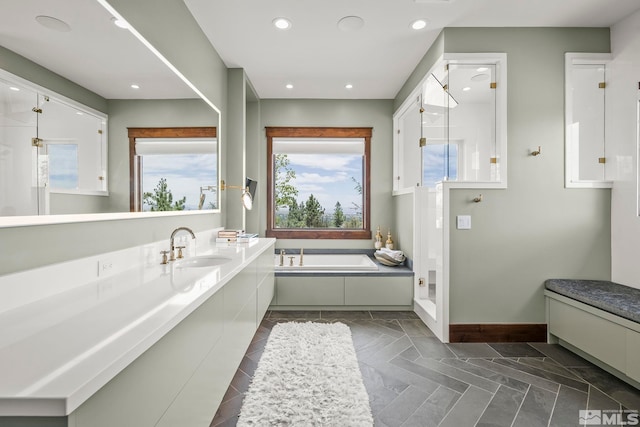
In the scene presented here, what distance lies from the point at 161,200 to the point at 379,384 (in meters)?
1.91

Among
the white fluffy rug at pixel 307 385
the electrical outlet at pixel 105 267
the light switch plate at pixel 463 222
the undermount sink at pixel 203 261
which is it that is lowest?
the white fluffy rug at pixel 307 385

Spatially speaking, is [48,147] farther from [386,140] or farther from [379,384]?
[386,140]

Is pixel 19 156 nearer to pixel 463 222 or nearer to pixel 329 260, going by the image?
pixel 463 222

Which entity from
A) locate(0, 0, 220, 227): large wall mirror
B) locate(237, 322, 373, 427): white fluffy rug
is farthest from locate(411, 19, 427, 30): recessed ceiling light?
locate(237, 322, 373, 427): white fluffy rug

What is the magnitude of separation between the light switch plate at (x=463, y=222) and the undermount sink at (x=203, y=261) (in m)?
1.92

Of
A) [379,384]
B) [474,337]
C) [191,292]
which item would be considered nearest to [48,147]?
[191,292]

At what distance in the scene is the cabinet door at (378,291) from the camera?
136 inches

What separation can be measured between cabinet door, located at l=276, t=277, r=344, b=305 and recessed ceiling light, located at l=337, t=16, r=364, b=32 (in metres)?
2.42

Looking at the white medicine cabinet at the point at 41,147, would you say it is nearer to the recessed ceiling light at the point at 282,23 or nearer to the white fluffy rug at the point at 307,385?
the white fluffy rug at the point at 307,385

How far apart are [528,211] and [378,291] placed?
163 cm

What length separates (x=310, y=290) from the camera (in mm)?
3465

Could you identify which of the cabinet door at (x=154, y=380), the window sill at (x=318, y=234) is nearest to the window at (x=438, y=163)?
the window sill at (x=318, y=234)

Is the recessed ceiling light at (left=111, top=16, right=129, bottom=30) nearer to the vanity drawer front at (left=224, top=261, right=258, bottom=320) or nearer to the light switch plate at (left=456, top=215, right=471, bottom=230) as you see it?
the vanity drawer front at (left=224, top=261, right=258, bottom=320)

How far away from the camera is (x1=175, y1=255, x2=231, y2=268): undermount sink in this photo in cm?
213
